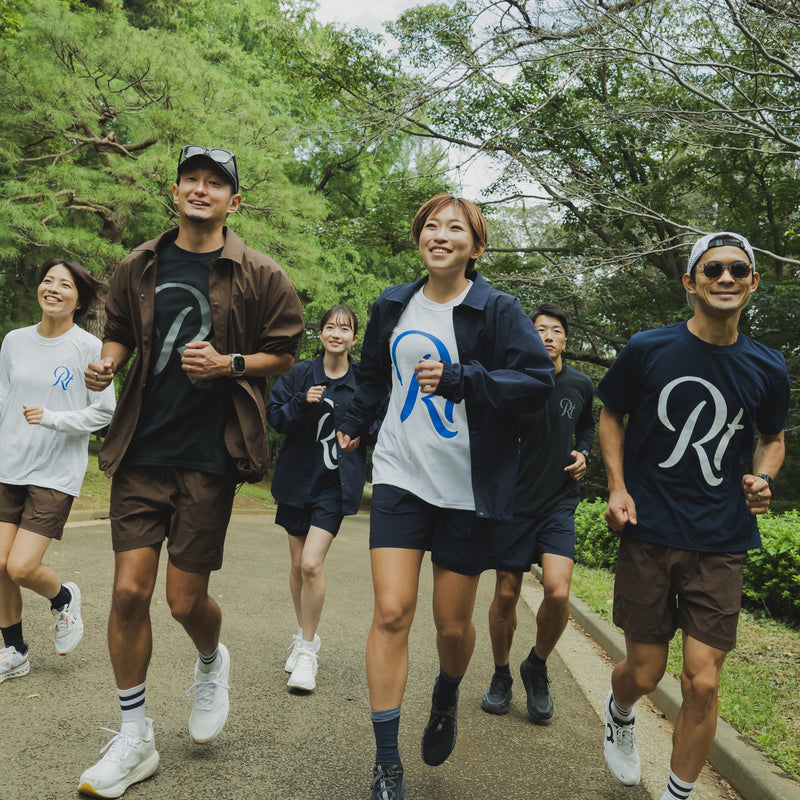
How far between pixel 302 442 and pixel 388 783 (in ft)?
9.04

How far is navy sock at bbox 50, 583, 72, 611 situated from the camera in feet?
15.3

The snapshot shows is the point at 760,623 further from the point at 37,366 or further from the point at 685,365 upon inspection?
the point at 37,366

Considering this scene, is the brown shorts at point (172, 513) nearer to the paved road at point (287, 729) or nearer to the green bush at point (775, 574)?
the paved road at point (287, 729)

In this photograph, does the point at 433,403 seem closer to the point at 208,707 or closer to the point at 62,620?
the point at 208,707

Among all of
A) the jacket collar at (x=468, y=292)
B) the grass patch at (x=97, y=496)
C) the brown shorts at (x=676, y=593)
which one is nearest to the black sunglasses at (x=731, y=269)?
the jacket collar at (x=468, y=292)

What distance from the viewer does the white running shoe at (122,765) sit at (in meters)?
2.96

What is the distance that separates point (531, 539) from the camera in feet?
15.9

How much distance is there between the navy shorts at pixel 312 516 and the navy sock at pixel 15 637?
156cm

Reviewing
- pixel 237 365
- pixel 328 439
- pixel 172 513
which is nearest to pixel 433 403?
pixel 237 365

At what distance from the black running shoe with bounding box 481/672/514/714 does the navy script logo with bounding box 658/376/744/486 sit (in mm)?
2068

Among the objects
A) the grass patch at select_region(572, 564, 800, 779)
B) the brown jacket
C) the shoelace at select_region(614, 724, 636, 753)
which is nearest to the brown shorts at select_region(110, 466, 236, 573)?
the brown jacket

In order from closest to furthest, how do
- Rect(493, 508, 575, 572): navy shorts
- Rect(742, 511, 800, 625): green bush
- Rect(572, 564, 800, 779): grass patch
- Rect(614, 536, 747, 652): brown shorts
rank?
1. Rect(614, 536, 747, 652): brown shorts
2. Rect(572, 564, 800, 779): grass patch
3. Rect(493, 508, 575, 572): navy shorts
4. Rect(742, 511, 800, 625): green bush

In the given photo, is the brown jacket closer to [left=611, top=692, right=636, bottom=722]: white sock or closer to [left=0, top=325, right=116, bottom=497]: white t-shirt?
[left=0, top=325, right=116, bottom=497]: white t-shirt

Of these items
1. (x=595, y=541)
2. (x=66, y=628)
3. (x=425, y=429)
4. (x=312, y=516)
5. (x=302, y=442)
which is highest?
(x=425, y=429)
